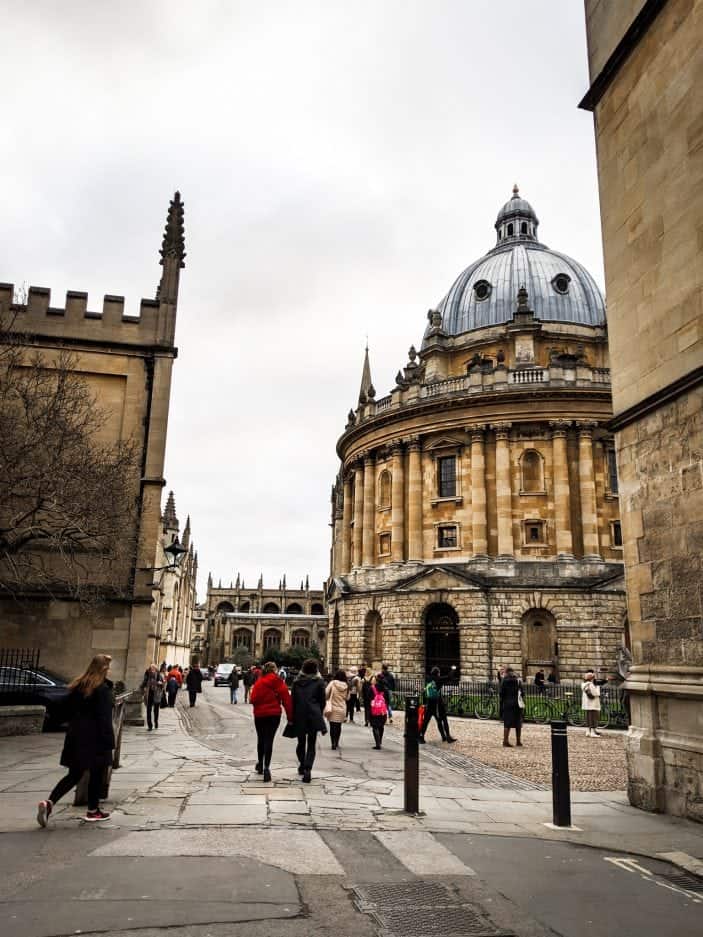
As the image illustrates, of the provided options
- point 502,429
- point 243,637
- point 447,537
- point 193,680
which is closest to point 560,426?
point 502,429

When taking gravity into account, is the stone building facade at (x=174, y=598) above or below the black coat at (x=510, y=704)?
above

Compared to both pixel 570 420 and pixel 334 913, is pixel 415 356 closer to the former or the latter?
pixel 570 420

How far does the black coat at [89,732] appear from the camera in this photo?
7219 mm

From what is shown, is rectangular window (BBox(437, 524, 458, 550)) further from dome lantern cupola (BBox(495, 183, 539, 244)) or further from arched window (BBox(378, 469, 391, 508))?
dome lantern cupola (BBox(495, 183, 539, 244))

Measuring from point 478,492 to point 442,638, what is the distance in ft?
24.7

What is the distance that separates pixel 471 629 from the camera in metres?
34.9

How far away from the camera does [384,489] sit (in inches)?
1660

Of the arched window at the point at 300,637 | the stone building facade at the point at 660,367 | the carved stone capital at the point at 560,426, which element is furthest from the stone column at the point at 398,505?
the arched window at the point at 300,637

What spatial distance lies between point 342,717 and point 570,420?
85.7 feet

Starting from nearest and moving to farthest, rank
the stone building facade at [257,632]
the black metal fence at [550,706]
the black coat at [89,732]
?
the black coat at [89,732] < the black metal fence at [550,706] < the stone building facade at [257,632]

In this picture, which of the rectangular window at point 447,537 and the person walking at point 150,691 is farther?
the rectangular window at point 447,537

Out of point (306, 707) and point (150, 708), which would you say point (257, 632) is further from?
point (306, 707)

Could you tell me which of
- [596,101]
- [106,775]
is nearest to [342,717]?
[106,775]

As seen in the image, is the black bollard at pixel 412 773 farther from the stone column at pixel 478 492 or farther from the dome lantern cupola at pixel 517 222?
the dome lantern cupola at pixel 517 222
